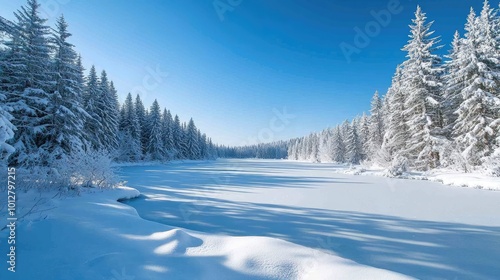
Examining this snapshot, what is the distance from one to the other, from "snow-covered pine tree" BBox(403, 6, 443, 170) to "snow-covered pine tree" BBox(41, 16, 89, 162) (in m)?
27.5

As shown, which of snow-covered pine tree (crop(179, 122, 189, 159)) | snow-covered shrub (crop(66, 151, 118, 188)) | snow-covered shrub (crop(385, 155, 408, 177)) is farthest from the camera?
snow-covered pine tree (crop(179, 122, 189, 159))

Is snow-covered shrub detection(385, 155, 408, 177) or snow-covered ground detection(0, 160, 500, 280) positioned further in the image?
snow-covered shrub detection(385, 155, 408, 177)

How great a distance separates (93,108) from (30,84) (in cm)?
1369

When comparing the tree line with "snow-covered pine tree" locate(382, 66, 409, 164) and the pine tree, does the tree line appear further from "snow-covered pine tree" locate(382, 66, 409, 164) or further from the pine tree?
the pine tree

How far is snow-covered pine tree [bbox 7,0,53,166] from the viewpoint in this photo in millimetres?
13250

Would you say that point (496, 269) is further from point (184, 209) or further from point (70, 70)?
point (70, 70)

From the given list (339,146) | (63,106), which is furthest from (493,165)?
(339,146)

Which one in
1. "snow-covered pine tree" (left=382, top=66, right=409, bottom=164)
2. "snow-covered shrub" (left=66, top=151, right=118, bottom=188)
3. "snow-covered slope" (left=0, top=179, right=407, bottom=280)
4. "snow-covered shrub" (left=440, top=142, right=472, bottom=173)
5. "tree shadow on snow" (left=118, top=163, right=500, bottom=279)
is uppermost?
"snow-covered pine tree" (left=382, top=66, right=409, bottom=164)

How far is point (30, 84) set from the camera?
47.7 feet

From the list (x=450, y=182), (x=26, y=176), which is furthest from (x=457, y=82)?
(x=26, y=176)

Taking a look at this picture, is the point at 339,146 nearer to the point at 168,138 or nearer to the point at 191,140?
the point at 191,140

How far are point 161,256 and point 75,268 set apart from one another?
120 centimetres

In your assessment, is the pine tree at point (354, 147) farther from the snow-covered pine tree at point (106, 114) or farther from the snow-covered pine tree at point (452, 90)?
the snow-covered pine tree at point (106, 114)

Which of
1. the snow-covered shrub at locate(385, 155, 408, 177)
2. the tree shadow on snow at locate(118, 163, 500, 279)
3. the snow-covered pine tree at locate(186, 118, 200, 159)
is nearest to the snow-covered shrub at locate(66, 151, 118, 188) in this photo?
the tree shadow on snow at locate(118, 163, 500, 279)
